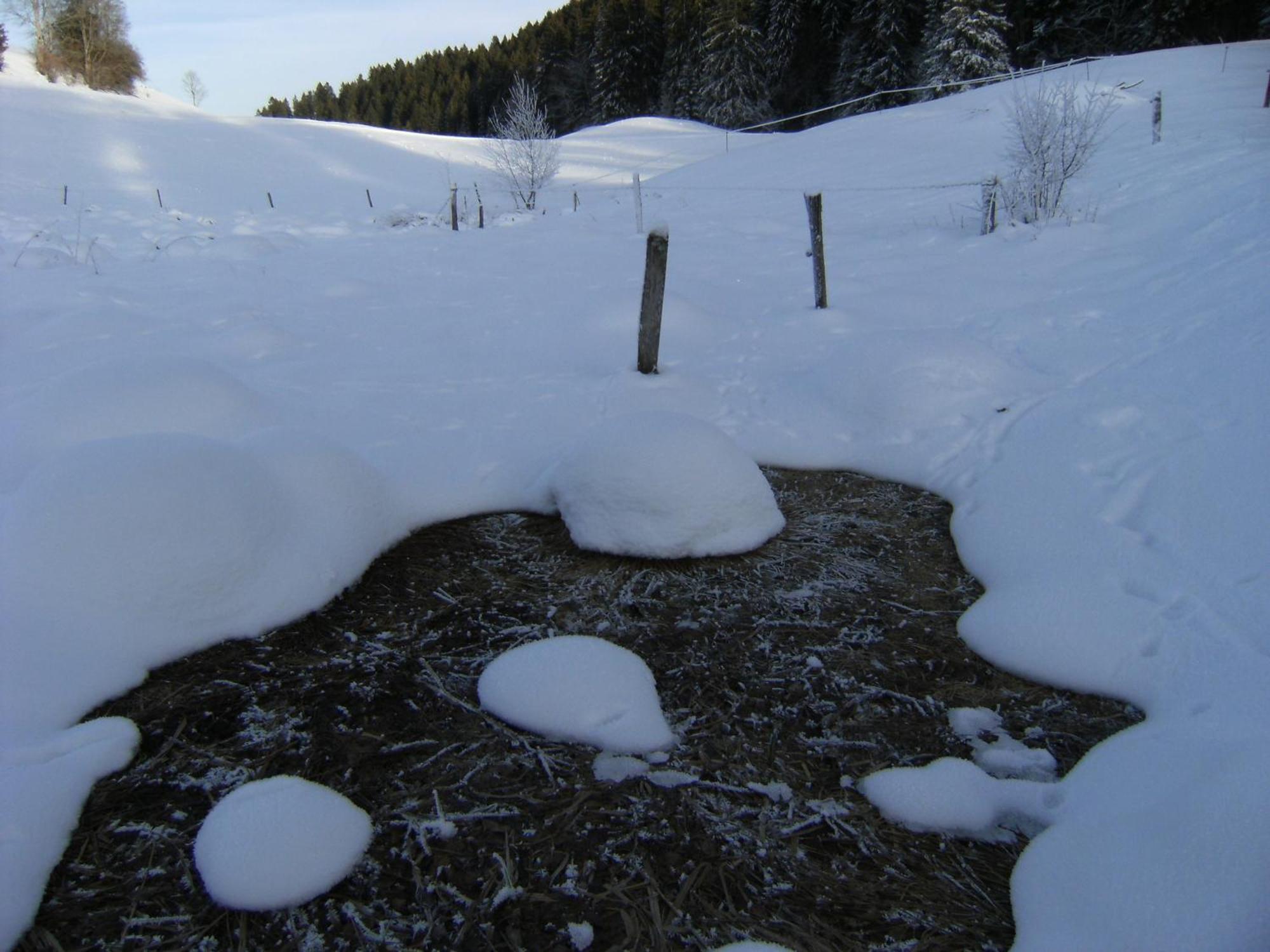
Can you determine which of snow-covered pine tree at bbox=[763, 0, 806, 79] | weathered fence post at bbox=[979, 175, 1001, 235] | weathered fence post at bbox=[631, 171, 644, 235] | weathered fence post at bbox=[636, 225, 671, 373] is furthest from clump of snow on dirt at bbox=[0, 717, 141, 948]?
snow-covered pine tree at bbox=[763, 0, 806, 79]

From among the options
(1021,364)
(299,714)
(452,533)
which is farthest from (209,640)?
(1021,364)

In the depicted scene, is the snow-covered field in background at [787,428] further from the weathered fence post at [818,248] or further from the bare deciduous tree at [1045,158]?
the bare deciduous tree at [1045,158]

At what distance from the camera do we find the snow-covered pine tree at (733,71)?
34.2m

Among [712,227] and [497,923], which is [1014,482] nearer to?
[497,923]

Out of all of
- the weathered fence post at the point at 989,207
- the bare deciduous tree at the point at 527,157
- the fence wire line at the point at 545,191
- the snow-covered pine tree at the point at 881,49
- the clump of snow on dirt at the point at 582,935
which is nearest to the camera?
the clump of snow on dirt at the point at 582,935

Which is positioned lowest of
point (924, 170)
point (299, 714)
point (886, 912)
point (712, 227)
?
point (886, 912)

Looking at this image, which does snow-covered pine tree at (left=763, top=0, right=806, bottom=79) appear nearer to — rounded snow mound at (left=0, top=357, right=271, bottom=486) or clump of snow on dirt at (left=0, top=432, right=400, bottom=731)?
rounded snow mound at (left=0, top=357, right=271, bottom=486)

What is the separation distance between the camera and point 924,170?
1396cm

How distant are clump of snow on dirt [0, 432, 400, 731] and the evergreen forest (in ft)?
→ 67.9

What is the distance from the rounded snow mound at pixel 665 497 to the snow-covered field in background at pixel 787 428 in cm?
65

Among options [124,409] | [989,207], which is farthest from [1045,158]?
[124,409]

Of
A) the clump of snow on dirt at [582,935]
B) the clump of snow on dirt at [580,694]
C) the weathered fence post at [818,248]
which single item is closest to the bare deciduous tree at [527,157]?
the weathered fence post at [818,248]

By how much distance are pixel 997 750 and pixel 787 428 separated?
10.3 ft

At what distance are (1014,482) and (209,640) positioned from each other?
13.6ft
